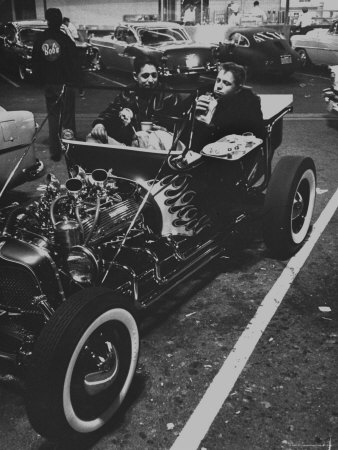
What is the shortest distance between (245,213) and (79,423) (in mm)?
2471

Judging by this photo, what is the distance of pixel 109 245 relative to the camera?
3340 millimetres

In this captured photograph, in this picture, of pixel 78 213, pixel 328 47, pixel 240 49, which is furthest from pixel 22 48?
pixel 78 213

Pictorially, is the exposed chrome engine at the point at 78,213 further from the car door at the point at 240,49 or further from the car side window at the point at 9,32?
the car side window at the point at 9,32

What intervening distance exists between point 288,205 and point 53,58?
4.24 m

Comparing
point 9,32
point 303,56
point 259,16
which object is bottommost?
point 303,56

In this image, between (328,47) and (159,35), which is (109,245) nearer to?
(159,35)

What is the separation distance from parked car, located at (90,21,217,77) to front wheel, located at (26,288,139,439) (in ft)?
31.9

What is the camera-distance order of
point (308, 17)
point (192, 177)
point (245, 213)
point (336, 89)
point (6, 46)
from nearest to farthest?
point (192, 177), point (245, 213), point (336, 89), point (6, 46), point (308, 17)

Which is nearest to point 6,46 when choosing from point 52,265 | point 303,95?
point 303,95

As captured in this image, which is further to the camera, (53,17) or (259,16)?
(259,16)

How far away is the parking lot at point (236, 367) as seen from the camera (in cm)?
269

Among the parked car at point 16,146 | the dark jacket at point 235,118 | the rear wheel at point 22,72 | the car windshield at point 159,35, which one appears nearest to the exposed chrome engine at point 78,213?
the dark jacket at point 235,118

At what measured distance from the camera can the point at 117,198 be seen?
3574mm

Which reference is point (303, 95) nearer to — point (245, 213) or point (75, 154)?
point (245, 213)
